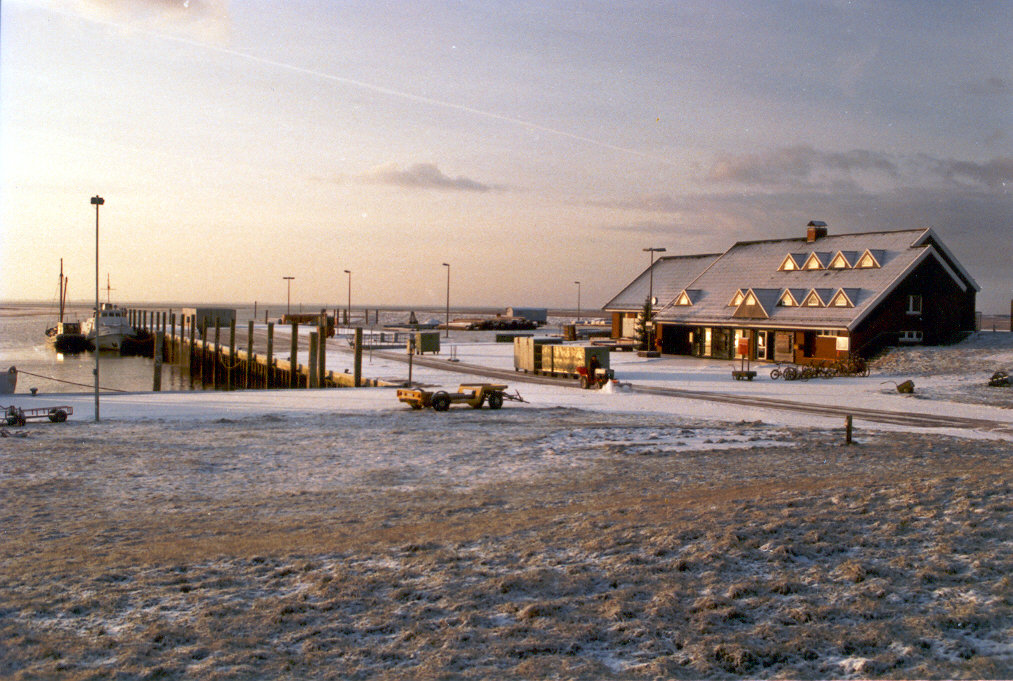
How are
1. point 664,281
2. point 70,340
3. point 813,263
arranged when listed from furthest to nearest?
point 70,340
point 664,281
point 813,263

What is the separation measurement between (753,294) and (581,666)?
1794 inches

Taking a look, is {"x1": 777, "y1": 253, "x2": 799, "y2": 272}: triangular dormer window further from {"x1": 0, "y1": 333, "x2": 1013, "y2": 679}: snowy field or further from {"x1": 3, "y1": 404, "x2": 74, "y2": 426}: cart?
{"x1": 3, "y1": 404, "x2": 74, "y2": 426}: cart

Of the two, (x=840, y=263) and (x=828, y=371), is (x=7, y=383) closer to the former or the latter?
(x=828, y=371)

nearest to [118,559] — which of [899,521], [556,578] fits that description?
[556,578]

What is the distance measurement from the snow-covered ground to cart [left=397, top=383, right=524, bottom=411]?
2.10 ft

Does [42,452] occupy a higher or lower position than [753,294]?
lower

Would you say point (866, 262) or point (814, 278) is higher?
point (866, 262)

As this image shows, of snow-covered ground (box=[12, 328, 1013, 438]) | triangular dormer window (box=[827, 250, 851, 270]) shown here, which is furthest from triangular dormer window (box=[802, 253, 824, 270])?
snow-covered ground (box=[12, 328, 1013, 438])

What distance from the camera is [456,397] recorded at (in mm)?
28281

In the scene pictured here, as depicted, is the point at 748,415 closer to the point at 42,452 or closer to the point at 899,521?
the point at 899,521

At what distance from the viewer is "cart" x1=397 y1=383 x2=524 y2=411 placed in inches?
1086

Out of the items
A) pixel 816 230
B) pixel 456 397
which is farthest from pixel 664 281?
pixel 456 397

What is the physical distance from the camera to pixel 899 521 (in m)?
12.2

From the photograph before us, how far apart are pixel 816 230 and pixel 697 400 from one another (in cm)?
2951
